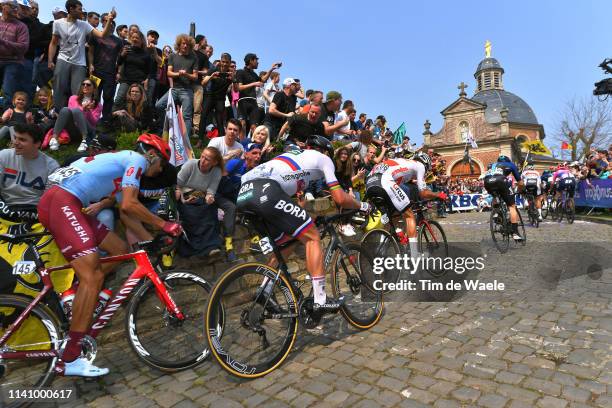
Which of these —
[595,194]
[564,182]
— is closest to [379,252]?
[564,182]

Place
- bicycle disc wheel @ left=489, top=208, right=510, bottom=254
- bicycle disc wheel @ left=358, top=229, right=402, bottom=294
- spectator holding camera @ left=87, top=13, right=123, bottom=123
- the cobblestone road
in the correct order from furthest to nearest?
bicycle disc wheel @ left=489, top=208, right=510, bottom=254
spectator holding camera @ left=87, top=13, right=123, bottom=123
bicycle disc wheel @ left=358, top=229, right=402, bottom=294
the cobblestone road

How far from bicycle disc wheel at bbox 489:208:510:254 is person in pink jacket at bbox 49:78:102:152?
26.6ft

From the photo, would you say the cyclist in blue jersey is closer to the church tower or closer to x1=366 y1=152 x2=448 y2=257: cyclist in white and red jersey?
x1=366 y1=152 x2=448 y2=257: cyclist in white and red jersey

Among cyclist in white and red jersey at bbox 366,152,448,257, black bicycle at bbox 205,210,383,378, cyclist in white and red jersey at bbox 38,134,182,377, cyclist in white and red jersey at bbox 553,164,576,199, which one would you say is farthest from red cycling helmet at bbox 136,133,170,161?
→ cyclist in white and red jersey at bbox 553,164,576,199

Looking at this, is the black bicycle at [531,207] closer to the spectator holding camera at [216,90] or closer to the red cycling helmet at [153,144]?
the spectator holding camera at [216,90]

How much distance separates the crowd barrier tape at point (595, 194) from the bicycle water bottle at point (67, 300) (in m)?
17.6

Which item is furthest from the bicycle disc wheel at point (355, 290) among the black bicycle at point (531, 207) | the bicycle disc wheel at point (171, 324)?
the black bicycle at point (531, 207)

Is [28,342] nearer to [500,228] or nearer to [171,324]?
[171,324]

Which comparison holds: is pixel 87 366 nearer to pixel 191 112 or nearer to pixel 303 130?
pixel 303 130

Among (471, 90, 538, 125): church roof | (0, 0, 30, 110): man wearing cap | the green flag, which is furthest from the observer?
(471, 90, 538, 125): church roof

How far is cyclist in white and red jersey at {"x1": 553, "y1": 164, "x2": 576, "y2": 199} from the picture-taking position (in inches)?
513

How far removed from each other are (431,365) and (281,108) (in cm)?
682

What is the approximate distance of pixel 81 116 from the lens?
573 centimetres

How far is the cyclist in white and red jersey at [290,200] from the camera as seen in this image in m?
3.54
